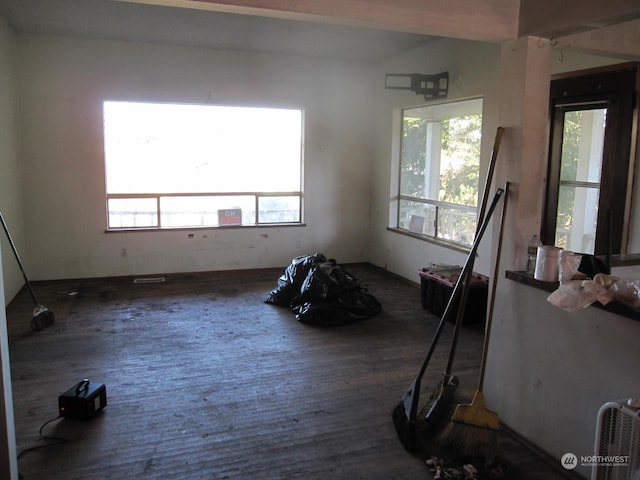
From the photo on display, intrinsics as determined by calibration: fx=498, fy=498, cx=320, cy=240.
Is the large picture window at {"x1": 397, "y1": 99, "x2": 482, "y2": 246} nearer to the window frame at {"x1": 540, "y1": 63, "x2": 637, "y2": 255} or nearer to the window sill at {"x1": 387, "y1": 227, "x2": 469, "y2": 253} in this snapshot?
the window sill at {"x1": 387, "y1": 227, "x2": 469, "y2": 253}

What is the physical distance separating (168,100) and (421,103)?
9.97ft

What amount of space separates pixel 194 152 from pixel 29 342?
3.11 meters

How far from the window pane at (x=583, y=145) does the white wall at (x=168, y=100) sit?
323cm

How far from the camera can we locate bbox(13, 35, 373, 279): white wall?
5723mm

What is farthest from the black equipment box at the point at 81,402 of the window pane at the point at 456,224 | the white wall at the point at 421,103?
the window pane at the point at 456,224

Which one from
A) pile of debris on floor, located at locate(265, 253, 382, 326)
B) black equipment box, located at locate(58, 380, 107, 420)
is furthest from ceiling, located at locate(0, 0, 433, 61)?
black equipment box, located at locate(58, 380, 107, 420)

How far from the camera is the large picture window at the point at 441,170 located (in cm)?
536

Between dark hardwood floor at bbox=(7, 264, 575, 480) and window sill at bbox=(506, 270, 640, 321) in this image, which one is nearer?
window sill at bbox=(506, 270, 640, 321)

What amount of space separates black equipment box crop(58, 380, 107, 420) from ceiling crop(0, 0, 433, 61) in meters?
3.32

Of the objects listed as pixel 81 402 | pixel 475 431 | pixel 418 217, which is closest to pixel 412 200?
pixel 418 217

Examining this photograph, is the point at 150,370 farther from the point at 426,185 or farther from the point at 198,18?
the point at 426,185

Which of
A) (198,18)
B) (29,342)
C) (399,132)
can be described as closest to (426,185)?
(399,132)

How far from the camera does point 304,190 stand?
6793mm

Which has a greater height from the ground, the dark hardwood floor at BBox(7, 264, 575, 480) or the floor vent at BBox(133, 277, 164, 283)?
the floor vent at BBox(133, 277, 164, 283)
